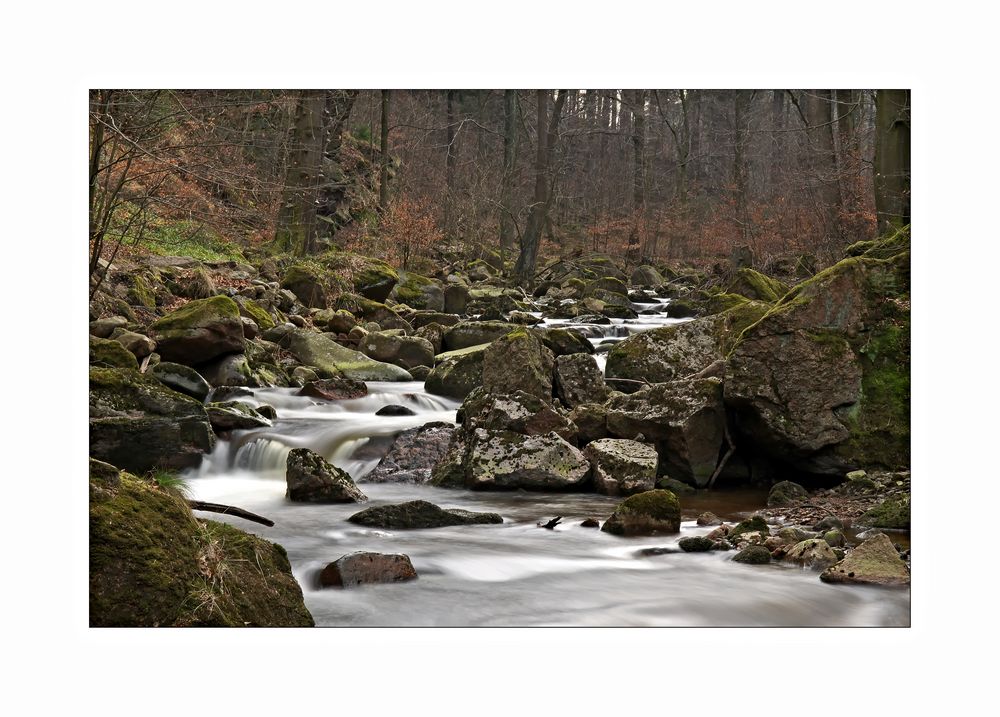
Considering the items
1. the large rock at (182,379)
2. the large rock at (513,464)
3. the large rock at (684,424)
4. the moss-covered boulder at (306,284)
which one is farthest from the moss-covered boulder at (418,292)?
the large rock at (684,424)

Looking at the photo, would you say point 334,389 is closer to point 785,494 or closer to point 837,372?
point 785,494

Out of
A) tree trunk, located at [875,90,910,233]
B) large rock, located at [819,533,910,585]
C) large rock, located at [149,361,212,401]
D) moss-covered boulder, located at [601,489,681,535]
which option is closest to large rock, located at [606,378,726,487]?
moss-covered boulder, located at [601,489,681,535]

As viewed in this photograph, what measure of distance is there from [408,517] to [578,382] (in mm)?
3614

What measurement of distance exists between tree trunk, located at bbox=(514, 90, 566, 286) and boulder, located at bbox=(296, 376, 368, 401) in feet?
9.17

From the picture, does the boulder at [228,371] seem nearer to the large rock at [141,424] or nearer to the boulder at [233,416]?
the boulder at [233,416]

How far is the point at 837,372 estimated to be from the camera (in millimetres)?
7086

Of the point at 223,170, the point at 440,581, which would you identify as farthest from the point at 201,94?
the point at 440,581

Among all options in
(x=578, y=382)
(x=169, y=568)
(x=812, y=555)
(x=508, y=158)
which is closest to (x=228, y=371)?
(x=578, y=382)

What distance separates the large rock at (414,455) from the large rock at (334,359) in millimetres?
2808

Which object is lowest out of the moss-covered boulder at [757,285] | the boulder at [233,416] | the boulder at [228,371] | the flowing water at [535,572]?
the flowing water at [535,572]

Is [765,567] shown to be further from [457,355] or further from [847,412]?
[457,355]

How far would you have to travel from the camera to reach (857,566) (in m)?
4.62

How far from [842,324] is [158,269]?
7.86 meters

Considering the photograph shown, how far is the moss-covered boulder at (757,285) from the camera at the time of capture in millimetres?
10625
